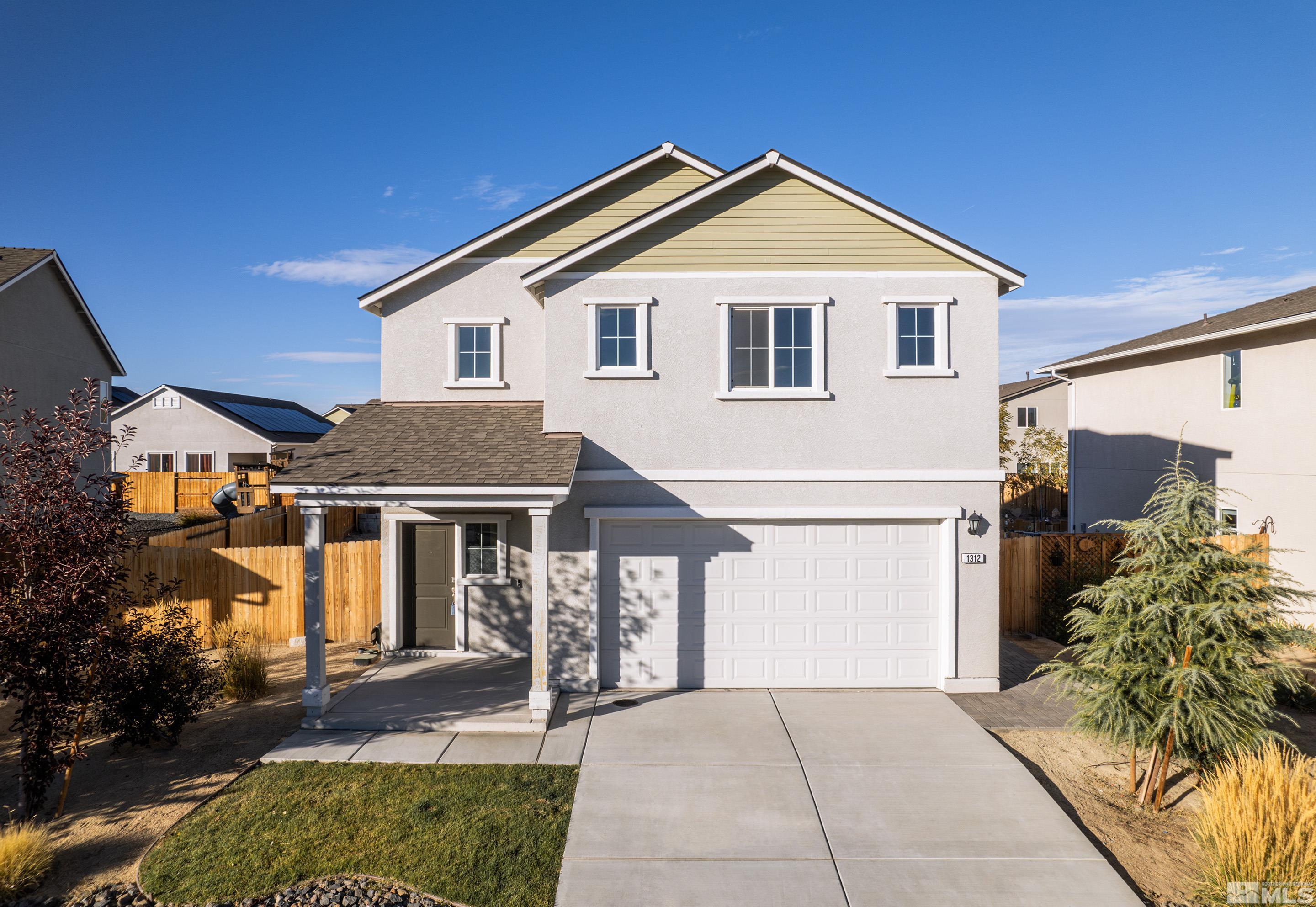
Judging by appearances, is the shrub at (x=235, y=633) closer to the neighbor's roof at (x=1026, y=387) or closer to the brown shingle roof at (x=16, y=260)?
the brown shingle roof at (x=16, y=260)

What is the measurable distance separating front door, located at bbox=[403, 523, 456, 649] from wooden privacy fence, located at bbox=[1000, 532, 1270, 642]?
10.1 metres

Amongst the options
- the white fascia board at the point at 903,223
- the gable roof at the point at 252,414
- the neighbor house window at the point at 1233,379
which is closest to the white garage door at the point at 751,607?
the white fascia board at the point at 903,223

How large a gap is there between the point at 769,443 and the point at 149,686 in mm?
8213

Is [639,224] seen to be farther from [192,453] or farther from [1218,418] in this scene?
[192,453]

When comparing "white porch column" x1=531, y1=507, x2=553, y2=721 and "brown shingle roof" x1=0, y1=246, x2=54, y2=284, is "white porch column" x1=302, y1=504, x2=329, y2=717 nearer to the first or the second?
"white porch column" x1=531, y1=507, x2=553, y2=721

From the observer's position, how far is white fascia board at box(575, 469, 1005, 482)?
32.1 ft

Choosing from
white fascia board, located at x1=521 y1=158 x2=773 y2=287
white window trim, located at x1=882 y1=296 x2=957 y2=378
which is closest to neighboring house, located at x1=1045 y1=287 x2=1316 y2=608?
white window trim, located at x1=882 y1=296 x2=957 y2=378

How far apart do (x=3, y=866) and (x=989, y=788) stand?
882cm

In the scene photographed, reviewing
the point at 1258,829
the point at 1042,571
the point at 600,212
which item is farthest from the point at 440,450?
the point at 1042,571

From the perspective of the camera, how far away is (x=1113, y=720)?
6777mm

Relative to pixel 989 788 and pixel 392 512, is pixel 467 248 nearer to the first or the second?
pixel 392 512

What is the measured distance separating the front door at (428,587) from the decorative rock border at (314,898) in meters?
5.89

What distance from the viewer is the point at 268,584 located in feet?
40.7

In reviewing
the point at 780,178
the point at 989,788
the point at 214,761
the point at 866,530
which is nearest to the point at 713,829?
the point at 989,788
